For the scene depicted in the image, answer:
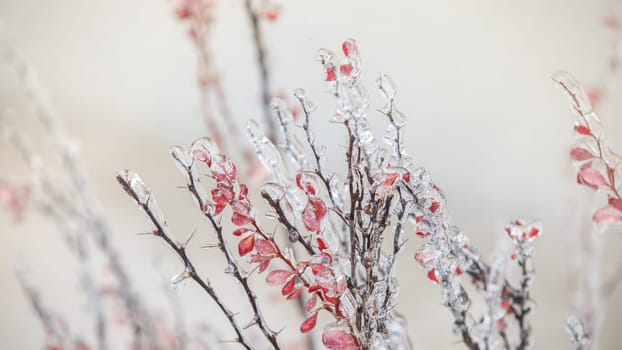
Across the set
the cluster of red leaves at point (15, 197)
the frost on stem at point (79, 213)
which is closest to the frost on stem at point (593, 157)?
the frost on stem at point (79, 213)

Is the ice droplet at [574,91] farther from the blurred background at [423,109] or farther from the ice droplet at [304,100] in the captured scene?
the blurred background at [423,109]

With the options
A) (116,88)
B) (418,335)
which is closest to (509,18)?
(418,335)

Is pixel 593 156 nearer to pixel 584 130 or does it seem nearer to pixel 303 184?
pixel 584 130

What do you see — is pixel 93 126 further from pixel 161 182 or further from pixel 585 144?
pixel 585 144

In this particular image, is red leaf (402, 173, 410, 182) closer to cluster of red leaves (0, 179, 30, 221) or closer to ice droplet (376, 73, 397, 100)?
ice droplet (376, 73, 397, 100)

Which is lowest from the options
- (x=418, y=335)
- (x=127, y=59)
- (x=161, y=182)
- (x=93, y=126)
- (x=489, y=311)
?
(x=489, y=311)

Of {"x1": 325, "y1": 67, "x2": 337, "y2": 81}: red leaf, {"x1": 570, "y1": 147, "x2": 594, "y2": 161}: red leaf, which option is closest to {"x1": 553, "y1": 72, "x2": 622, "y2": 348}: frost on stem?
{"x1": 570, "y1": 147, "x2": 594, "y2": 161}: red leaf

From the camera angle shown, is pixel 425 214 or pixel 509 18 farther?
pixel 509 18
